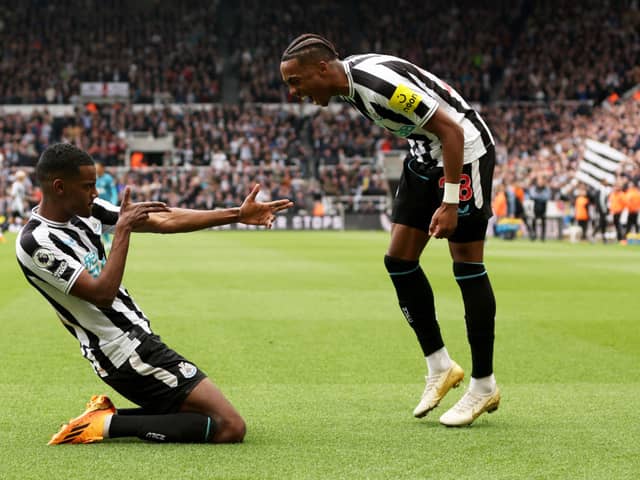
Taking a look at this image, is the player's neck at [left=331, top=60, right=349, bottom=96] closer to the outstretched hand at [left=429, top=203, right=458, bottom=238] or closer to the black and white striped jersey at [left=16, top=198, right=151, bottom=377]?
the outstretched hand at [left=429, top=203, right=458, bottom=238]

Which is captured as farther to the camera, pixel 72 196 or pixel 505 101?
pixel 505 101

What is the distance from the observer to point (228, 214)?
16.4ft

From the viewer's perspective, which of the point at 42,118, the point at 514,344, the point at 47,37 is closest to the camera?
the point at 514,344

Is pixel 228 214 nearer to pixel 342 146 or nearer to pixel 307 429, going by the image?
pixel 307 429

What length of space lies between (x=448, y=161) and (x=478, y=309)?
875 mm

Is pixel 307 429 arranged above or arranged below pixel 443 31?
below

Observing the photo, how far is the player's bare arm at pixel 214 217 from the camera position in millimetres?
4961

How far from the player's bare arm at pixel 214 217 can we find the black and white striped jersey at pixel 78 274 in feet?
0.70

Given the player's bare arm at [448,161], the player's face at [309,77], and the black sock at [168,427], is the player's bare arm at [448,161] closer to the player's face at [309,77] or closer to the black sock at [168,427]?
the player's face at [309,77]

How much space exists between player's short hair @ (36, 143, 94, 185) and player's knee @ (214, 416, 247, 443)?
1.36 metres

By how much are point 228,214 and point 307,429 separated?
3.80 ft

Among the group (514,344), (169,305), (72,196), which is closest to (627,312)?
(514,344)

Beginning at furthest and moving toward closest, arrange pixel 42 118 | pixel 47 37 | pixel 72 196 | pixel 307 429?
1. pixel 47 37
2. pixel 42 118
3. pixel 307 429
4. pixel 72 196

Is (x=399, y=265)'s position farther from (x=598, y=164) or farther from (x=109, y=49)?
(x=109, y=49)
